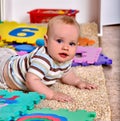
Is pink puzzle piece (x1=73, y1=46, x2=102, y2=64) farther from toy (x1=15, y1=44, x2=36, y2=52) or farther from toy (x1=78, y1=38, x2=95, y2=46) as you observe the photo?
toy (x1=15, y1=44, x2=36, y2=52)

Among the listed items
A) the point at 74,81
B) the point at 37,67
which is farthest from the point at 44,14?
the point at 37,67

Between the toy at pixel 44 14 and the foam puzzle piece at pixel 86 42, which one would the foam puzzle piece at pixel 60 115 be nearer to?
the foam puzzle piece at pixel 86 42

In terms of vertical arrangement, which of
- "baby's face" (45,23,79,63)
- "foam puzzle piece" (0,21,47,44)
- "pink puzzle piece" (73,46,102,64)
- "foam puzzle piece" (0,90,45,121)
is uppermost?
"baby's face" (45,23,79,63)

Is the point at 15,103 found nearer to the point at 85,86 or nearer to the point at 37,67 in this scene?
the point at 37,67

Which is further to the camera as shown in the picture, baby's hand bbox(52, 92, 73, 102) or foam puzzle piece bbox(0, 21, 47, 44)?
foam puzzle piece bbox(0, 21, 47, 44)

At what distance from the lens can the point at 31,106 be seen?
40.1 inches

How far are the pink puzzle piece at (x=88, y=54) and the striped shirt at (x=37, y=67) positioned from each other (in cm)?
29

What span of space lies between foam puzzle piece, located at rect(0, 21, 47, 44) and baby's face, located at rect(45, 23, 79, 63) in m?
0.66

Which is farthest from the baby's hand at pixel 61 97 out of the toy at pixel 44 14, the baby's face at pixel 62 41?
the toy at pixel 44 14

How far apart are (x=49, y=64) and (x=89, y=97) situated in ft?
0.56

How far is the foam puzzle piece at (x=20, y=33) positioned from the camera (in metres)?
1.83

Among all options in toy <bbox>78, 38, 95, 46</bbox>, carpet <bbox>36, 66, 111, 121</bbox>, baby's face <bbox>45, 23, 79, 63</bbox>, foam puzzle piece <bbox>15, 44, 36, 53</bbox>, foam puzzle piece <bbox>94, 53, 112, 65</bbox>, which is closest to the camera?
carpet <bbox>36, 66, 111, 121</bbox>

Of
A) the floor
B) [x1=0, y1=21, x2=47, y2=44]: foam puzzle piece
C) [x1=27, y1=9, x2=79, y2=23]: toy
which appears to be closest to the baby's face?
the floor

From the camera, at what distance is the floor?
3.89ft
